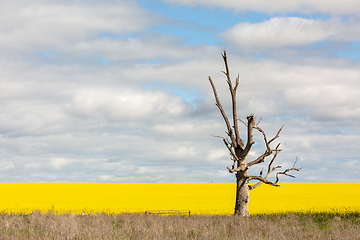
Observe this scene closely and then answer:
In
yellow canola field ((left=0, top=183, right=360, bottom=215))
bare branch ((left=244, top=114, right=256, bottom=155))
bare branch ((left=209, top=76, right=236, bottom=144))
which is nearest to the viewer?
bare branch ((left=244, top=114, right=256, bottom=155))

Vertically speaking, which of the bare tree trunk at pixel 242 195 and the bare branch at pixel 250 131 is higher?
the bare branch at pixel 250 131

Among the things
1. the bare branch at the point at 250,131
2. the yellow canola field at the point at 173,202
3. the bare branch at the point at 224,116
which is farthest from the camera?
the yellow canola field at the point at 173,202

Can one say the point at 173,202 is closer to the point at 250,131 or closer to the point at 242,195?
the point at 242,195

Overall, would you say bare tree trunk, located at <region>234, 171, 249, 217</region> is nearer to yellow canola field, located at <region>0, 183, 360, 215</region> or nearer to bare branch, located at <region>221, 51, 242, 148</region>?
bare branch, located at <region>221, 51, 242, 148</region>

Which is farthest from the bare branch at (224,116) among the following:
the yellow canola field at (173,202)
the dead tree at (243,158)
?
the yellow canola field at (173,202)

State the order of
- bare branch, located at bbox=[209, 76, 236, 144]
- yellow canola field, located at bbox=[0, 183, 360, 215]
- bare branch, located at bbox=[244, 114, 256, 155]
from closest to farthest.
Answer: bare branch, located at bbox=[244, 114, 256, 155], bare branch, located at bbox=[209, 76, 236, 144], yellow canola field, located at bbox=[0, 183, 360, 215]

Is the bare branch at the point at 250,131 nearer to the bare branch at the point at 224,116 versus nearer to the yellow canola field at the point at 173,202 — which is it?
the bare branch at the point at 224,116

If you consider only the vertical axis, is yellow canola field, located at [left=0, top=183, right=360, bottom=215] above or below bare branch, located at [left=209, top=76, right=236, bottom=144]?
below

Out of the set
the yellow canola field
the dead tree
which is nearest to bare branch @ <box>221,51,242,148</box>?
the dead tree

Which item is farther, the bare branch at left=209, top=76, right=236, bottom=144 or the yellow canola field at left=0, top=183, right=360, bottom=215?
the yellow canola field at left=0, top=183, right=360, bottom=215

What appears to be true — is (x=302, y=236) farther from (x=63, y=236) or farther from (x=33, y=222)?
(x=33, y=222)

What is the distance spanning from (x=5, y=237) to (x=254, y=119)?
9768mm

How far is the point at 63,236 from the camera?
335 inches

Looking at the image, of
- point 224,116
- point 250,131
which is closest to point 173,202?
point 224,116
